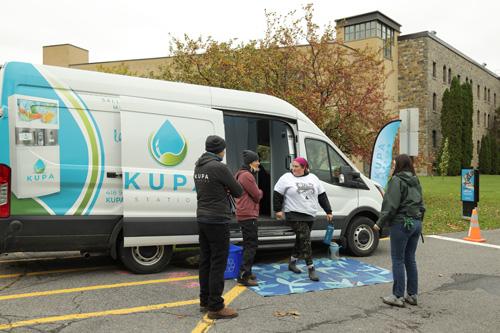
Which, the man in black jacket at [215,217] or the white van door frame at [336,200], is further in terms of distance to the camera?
the white van door frame at [336,200]

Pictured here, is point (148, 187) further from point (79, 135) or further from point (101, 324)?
A: point (101, 324)

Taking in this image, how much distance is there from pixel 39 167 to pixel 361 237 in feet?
16.9

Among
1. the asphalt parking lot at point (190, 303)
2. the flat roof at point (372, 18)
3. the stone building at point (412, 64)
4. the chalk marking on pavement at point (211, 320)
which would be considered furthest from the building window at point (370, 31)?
the chalk marking on pavement at point (211, 320)

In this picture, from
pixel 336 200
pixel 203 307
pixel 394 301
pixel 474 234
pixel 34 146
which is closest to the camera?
pixel 203 307

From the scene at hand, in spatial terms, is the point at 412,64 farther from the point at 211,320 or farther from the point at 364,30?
the point at 211,320

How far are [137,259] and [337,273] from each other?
2.80m

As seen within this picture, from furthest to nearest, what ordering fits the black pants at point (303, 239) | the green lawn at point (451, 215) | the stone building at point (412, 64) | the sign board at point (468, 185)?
the stone building at point (412, 64)
the sign board at point (468, 185)
the green lawn at point (451, 215)
the black pants at point (303, 239)

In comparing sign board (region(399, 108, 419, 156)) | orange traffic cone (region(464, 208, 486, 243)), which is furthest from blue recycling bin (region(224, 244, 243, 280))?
sign board (region(399, 108, 419, 156))

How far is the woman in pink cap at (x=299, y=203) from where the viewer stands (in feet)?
21.1

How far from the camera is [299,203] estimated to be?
643 cm

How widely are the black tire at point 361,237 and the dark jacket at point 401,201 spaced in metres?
2.70

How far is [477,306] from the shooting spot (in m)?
5.40

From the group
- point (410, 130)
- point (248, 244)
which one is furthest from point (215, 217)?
point (410, 130)

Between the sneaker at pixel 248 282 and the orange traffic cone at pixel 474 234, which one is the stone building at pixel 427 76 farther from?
the sneaker at pixel 248 282
